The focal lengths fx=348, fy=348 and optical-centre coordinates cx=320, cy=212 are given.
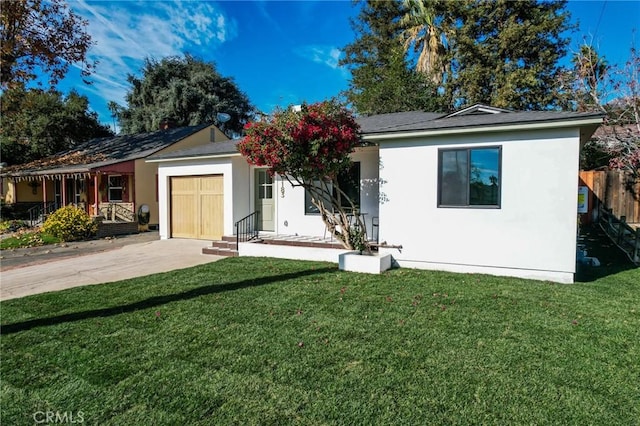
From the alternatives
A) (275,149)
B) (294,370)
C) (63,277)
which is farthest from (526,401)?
(63,277)

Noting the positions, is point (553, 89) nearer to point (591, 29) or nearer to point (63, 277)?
point (591, 29)

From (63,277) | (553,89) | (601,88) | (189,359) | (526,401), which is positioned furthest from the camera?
(553,89)

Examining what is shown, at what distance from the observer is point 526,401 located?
2.80 metres

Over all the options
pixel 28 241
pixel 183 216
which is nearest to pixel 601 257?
pixel 183 216

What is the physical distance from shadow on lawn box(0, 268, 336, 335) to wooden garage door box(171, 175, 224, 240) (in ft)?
17.8

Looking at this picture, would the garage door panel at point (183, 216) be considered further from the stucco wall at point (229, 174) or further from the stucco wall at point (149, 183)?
the stucco wall at point (149, 183)

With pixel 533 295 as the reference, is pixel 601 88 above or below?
above

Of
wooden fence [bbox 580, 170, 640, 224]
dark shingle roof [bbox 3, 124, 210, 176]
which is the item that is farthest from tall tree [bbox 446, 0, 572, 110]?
dark shingle roof [bbox 3, 124, 210, 176]

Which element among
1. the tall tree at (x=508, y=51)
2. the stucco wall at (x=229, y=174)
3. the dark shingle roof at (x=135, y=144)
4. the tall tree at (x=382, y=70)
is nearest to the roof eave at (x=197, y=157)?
the stucco wall at (x=229, y=174)

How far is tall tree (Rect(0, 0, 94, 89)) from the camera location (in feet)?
45.6

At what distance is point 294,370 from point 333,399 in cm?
58

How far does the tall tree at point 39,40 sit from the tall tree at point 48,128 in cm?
824

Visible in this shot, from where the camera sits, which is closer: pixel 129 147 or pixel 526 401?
pixel 526 401

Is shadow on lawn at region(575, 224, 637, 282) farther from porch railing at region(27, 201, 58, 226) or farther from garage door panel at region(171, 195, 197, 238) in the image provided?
porch railing at region(27, 201, 58, 226)
